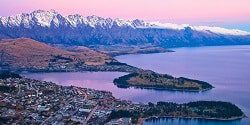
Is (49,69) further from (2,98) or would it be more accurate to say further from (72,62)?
(2,98)

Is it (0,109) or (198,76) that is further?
(198,76)

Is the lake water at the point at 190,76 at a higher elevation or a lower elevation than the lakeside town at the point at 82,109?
higher

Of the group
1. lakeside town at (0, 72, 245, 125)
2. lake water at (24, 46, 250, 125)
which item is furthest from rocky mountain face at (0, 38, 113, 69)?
lakeside town at (0, 72, 245, 125)

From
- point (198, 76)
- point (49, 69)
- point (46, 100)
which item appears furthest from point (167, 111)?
point (49, 69)

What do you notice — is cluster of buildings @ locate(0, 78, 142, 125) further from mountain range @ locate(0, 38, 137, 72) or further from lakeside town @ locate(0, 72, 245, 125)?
mountain range @ locate(0, 38, 137, 72)

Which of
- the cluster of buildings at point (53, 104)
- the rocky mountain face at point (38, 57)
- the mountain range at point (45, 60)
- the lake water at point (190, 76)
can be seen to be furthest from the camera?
the rocky mountain face at point (38, 57)

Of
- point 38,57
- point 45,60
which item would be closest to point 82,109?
point 45,60

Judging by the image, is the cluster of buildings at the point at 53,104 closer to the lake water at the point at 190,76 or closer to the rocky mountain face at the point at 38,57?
the lake water at the point at 190,76

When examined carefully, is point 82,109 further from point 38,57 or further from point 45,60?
point 38,57

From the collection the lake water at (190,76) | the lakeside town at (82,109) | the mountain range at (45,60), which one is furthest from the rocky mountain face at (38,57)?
the lakeside town at (82,109)
